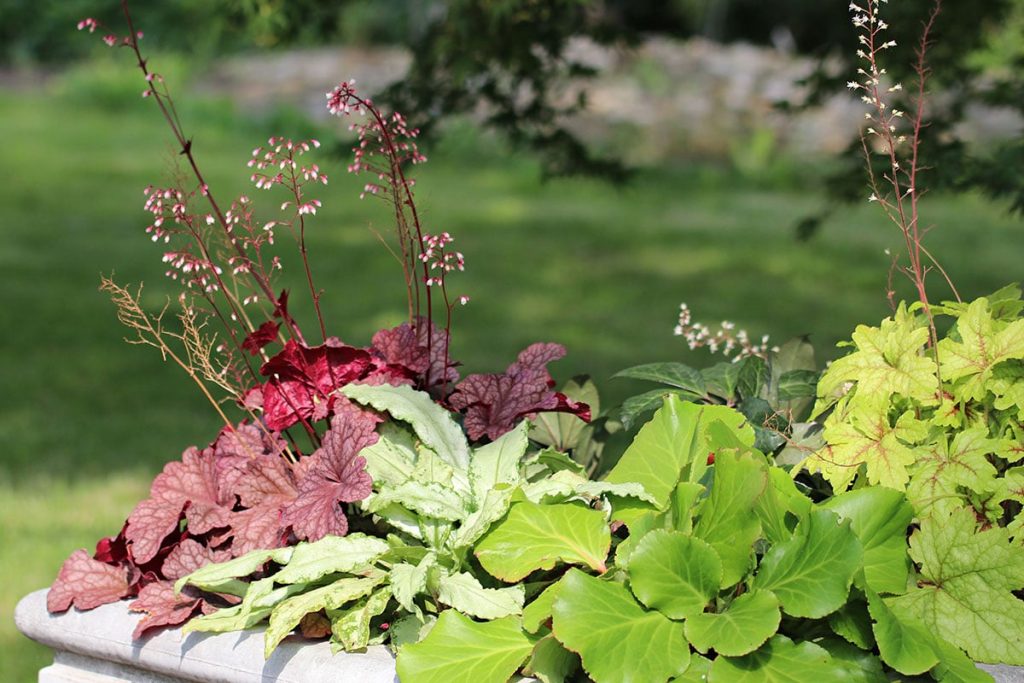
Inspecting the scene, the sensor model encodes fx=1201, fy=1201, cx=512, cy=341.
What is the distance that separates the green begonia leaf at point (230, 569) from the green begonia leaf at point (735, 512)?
73 cm

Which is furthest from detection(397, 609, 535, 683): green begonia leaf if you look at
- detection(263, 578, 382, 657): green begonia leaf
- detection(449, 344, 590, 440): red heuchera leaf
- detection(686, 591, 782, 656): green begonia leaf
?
detection(449, 344, 590, 440): red heuchera leaf

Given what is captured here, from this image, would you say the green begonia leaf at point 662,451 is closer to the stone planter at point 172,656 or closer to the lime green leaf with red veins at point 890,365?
the lime green leaf with red veins at point 890,365

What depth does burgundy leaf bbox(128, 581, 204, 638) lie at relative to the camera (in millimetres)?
2070

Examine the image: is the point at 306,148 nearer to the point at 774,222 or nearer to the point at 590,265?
the point at 590,265

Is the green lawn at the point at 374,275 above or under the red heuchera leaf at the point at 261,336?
under

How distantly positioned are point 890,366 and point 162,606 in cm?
133

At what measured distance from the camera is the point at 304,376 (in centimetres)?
232

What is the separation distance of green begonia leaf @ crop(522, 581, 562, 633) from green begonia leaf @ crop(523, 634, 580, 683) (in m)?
0.03

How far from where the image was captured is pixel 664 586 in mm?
1773

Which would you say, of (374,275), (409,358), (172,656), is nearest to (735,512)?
(409,358)

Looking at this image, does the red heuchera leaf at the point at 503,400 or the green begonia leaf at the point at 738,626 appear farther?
the red heuchera leaf at the point at 503,400

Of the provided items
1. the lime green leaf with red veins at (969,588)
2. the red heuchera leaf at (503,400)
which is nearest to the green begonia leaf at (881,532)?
the lime green leaf with red veins at (969,588)

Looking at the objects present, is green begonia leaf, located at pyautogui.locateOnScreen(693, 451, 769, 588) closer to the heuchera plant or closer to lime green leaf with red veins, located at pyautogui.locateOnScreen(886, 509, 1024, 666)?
lime green leaf with red veins, located at pyautogui.locateOnScreen(886, 509, 1024, 666)

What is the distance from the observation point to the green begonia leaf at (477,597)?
1.91m
